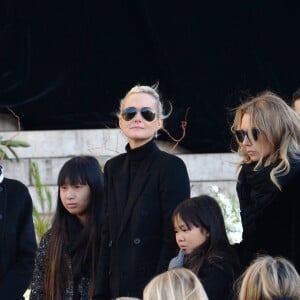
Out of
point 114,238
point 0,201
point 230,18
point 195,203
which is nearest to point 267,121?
point 195,203

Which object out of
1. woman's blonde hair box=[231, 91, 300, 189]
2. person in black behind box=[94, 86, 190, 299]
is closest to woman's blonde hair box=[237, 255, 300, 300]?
woman's blonde hair box=[231, 91, 300, 189]

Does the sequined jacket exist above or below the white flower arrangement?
below

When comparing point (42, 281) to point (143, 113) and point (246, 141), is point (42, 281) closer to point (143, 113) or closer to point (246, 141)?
point (143, 113)

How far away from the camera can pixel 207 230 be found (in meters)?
4.86

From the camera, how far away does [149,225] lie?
490cm

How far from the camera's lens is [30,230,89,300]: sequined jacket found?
17.2ft

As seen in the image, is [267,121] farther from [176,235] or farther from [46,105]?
[46,105]

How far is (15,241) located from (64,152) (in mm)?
3857

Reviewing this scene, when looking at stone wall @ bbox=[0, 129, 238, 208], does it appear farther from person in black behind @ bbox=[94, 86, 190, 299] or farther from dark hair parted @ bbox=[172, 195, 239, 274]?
dark hair parted @ bbox=[172, 195, 239, 274]

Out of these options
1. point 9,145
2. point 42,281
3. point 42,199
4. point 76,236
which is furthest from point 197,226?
point 9,145

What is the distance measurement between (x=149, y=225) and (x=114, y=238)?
0.18 metres

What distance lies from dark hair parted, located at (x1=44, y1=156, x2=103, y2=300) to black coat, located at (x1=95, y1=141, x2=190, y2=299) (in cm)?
26

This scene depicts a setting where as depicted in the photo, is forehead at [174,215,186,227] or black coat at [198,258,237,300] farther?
forehead at [174,215,186,227]

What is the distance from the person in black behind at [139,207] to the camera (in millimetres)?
4895
